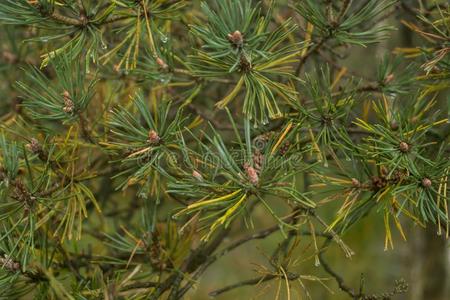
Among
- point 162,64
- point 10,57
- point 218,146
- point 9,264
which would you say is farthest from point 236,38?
point 10,57

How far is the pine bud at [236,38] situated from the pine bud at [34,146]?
37 cm

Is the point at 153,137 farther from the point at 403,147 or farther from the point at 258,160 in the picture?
the point at 403,147

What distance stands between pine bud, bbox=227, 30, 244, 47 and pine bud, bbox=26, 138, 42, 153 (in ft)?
1.21

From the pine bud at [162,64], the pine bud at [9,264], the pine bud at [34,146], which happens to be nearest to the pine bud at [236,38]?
the pine bud at [162,64]

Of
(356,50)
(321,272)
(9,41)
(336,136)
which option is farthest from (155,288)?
(356,50)

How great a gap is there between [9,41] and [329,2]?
84cm

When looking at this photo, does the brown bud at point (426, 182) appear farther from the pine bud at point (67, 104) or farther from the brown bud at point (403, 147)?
the pine bud at point (67, 104)

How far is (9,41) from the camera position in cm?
158

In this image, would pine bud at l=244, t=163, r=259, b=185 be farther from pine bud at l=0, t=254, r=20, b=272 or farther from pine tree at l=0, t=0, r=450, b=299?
pine bud at l=0, t=254, r=20, b=272

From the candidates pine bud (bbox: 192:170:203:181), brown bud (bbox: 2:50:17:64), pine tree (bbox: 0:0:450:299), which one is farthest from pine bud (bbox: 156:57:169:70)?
brown bud (bbox: 2:50:17:64)

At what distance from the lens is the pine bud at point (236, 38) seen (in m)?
0.93

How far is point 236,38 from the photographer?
93cm

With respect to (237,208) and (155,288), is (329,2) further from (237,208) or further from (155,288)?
(155,288)

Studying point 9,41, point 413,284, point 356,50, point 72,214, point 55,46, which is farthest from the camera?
point 356,50
